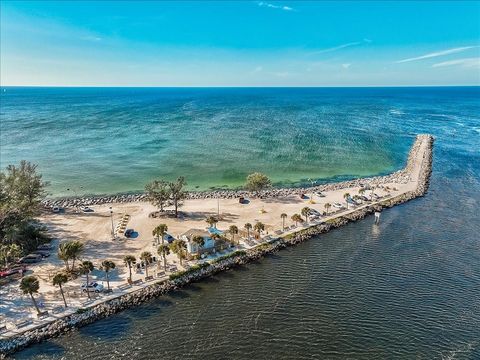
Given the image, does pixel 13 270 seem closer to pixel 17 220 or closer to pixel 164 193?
pixel 17 220

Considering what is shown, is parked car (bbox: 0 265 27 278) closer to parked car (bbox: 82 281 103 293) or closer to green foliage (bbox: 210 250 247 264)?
parked car (bbox: 82 281 103 293)

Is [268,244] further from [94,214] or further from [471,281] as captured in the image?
[94,214]

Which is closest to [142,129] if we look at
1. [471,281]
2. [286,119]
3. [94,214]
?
[286,119]

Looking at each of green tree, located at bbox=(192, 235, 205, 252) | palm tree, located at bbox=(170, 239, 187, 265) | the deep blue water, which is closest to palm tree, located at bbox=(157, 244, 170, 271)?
palm tree, located at bbox=(170, 239, 187, 265)

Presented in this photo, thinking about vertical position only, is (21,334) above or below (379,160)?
below

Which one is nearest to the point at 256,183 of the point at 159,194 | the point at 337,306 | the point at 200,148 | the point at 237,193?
the point at 237,193

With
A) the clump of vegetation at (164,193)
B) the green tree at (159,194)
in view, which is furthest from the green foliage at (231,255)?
the green tree at (159,194)
